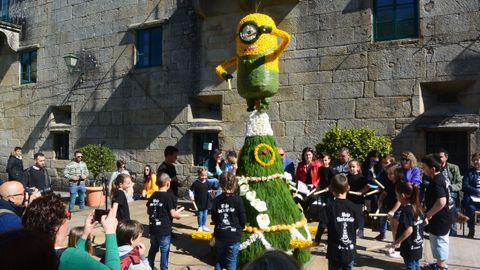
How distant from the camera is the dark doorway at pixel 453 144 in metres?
7.80

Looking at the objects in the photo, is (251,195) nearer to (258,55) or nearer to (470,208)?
(258,55)

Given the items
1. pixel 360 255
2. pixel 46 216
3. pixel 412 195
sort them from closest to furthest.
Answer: pixel 46 216
pixel 412 195
pixel 360 255

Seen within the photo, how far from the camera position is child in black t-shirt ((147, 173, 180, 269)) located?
193 inches

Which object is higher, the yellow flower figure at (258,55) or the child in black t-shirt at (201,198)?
the yellow flower figure at (258,55)

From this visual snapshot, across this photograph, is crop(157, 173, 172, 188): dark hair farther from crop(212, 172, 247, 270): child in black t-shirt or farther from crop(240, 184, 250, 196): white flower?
crop(240, 184, 250, 196): white flower

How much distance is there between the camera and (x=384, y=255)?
554 cm

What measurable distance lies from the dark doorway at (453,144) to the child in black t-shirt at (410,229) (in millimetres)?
4116

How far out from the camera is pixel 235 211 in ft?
15.0

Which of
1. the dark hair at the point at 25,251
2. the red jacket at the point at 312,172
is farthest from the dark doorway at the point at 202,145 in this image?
the dark hair at the point at 25,251

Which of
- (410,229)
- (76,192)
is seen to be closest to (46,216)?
(410,229)

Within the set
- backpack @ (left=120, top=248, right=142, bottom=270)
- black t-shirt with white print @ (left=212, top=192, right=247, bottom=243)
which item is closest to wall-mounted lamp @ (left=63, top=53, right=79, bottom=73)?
black t-shirt with white print @ (left=212, top=192, right=247, bottom=243)

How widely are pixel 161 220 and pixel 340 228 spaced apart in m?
2.21

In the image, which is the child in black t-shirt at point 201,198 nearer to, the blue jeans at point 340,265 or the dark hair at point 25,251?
the blue jeans at point 340,265

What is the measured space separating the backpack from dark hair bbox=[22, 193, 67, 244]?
708 millimetres
